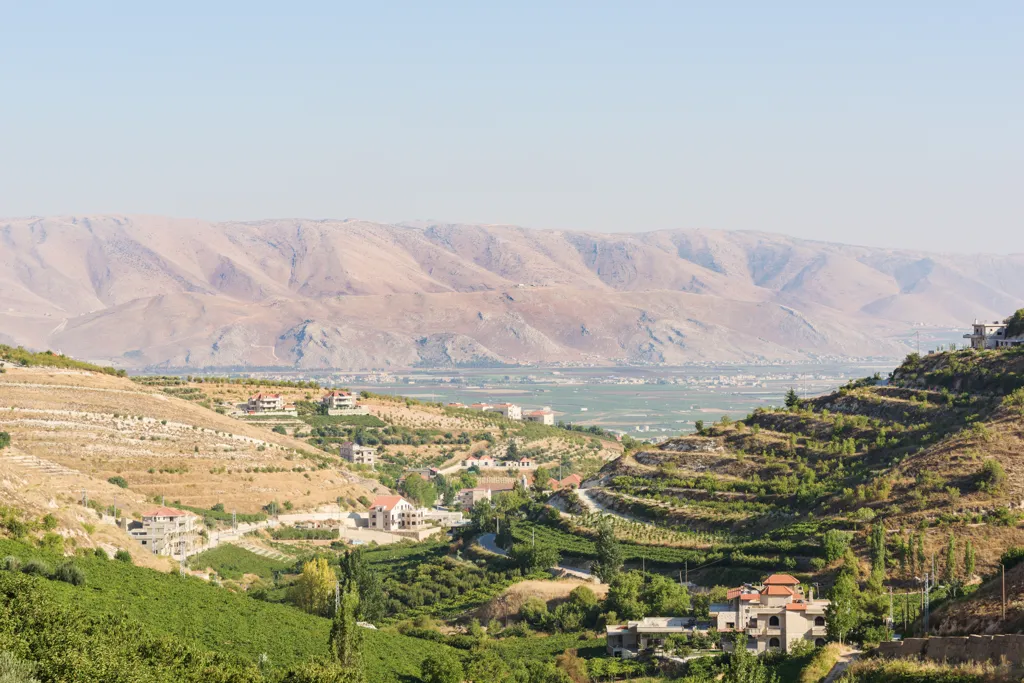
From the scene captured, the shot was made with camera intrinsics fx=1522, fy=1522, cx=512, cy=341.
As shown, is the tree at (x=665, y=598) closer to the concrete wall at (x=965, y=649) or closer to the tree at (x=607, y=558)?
the tree at (x=607, y=558)

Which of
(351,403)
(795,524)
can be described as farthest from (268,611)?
(351,403)

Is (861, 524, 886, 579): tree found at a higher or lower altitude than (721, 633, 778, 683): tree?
higher

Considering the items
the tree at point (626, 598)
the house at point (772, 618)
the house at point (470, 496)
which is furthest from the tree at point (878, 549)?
the house at point (470, 496)

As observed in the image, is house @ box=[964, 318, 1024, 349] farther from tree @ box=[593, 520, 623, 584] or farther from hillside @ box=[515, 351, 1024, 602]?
tree @ box=[593, 520, 623, 584]

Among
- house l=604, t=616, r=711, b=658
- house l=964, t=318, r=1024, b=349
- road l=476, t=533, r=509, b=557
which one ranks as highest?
house l=964, t=318, r=1024, b=349

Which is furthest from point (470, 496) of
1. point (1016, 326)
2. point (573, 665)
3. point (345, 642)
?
point (345, 642)

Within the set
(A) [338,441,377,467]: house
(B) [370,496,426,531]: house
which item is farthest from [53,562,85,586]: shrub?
(A) [338,441,377,467]: house

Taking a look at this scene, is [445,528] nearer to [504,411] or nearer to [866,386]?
[866,386]

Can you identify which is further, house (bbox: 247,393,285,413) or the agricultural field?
house (bbox: 247,393,285,413)
